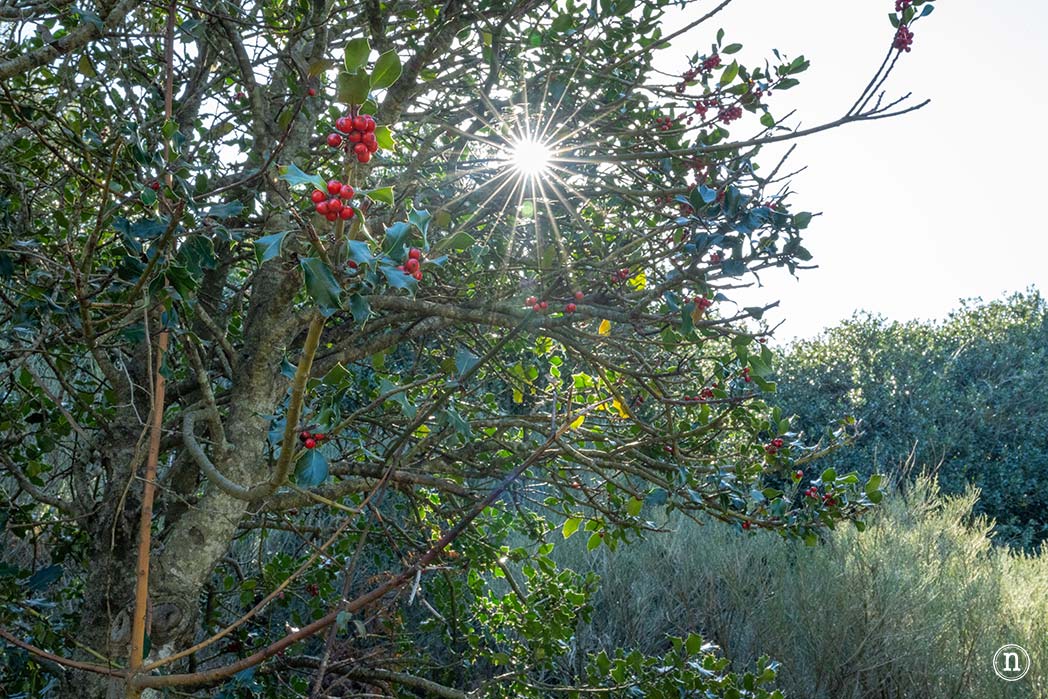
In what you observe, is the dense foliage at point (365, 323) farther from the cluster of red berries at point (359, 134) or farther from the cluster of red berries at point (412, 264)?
the cluster of red berries at point (359, 134)

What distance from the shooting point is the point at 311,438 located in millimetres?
1765

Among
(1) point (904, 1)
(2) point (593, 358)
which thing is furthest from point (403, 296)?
(1) point (904, 1)

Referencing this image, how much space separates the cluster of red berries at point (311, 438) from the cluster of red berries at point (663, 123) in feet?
6.72

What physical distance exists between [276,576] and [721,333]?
216 centimetres

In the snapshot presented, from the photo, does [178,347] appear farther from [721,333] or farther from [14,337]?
[721,333]

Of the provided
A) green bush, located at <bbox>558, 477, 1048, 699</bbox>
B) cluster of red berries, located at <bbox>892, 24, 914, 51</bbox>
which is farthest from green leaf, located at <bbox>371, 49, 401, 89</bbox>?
green bush, located at <bbox>558, 477, 1048, 699</bbox>

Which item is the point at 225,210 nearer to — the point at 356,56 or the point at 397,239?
the point at 397,239

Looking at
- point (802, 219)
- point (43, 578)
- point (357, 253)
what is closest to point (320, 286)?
point (357, 253)

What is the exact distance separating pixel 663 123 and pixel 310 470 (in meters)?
2.34

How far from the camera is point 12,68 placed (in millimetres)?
1664

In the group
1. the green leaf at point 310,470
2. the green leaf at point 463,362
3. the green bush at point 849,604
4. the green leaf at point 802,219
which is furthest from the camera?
the green bush at point 849,604

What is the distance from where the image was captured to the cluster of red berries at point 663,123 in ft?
10.4

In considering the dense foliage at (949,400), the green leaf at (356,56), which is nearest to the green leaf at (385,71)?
the green leaf at (356,56)

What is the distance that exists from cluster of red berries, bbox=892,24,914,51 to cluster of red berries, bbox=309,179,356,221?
206cm
